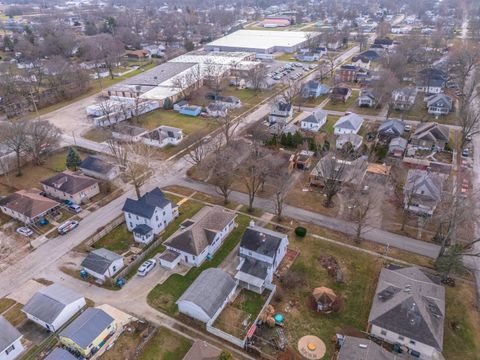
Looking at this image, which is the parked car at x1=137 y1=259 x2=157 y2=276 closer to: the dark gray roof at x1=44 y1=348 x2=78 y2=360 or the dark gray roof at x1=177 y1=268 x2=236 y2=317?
the dark gray roof at x1=177 y1=268 x2=236 y2=317

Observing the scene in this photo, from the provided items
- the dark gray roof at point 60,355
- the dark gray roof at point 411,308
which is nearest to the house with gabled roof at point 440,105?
the dark gray roof at point 411,308

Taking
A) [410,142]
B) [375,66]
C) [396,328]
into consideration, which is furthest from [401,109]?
[396,328]

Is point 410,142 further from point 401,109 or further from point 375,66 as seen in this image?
point 375,66

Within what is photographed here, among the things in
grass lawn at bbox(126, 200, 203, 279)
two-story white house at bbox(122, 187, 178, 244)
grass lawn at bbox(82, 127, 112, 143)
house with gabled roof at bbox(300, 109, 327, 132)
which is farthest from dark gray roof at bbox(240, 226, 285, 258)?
grass lawn at bbox(82, 127, 112, 143)

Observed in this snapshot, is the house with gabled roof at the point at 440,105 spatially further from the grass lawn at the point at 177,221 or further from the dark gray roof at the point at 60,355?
the dark gray roof at the point at 60,355

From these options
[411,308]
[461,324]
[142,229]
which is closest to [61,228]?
[142,229]

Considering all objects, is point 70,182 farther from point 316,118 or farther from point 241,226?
point 316,118
